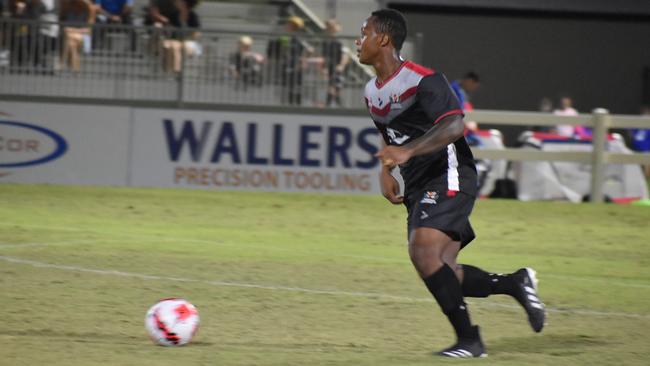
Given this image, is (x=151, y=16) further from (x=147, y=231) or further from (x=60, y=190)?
(x=147, y=231)

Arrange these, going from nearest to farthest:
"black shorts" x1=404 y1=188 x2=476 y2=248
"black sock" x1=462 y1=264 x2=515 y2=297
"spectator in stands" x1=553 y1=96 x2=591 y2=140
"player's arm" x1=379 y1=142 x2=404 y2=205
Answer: "black shorts" x1=404 y1=188 x2=476 y2=248 < "player's arm" x1=379 y1=142 x2=404 y2=205 < "black sock" x1=462 y1=264 x2=515 y2=297 < "spectator in stands" x1=553 y1=96 x2=591 y2=140

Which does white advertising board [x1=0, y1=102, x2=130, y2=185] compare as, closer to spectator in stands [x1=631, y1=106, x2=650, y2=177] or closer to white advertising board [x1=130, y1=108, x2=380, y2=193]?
white advertising board [x1=130, y1=108, x2=380, y2=193]

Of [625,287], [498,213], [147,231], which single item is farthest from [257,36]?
[625,287]

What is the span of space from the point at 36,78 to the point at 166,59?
2036mm

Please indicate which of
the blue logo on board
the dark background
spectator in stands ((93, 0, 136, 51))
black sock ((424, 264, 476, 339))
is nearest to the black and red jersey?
black sock ((424, 264, 476, 339))

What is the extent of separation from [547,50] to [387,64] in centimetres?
3187

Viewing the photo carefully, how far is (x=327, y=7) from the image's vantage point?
76.0ft

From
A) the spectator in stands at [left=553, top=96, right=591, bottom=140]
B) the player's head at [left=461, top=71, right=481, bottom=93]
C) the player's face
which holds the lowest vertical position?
the spectator in stands at [left=553, top=96, right=591, bottom=140]

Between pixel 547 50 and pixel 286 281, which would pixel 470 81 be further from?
pixel 547 50

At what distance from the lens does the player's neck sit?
7.70 metres

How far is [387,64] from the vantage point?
7699 mm

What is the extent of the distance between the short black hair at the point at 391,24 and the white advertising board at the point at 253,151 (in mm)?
12100

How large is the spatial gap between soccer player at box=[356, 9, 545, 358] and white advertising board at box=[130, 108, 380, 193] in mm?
11881

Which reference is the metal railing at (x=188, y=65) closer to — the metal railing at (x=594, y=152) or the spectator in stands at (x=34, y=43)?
the spectator in stands at (x=34, y=43)
